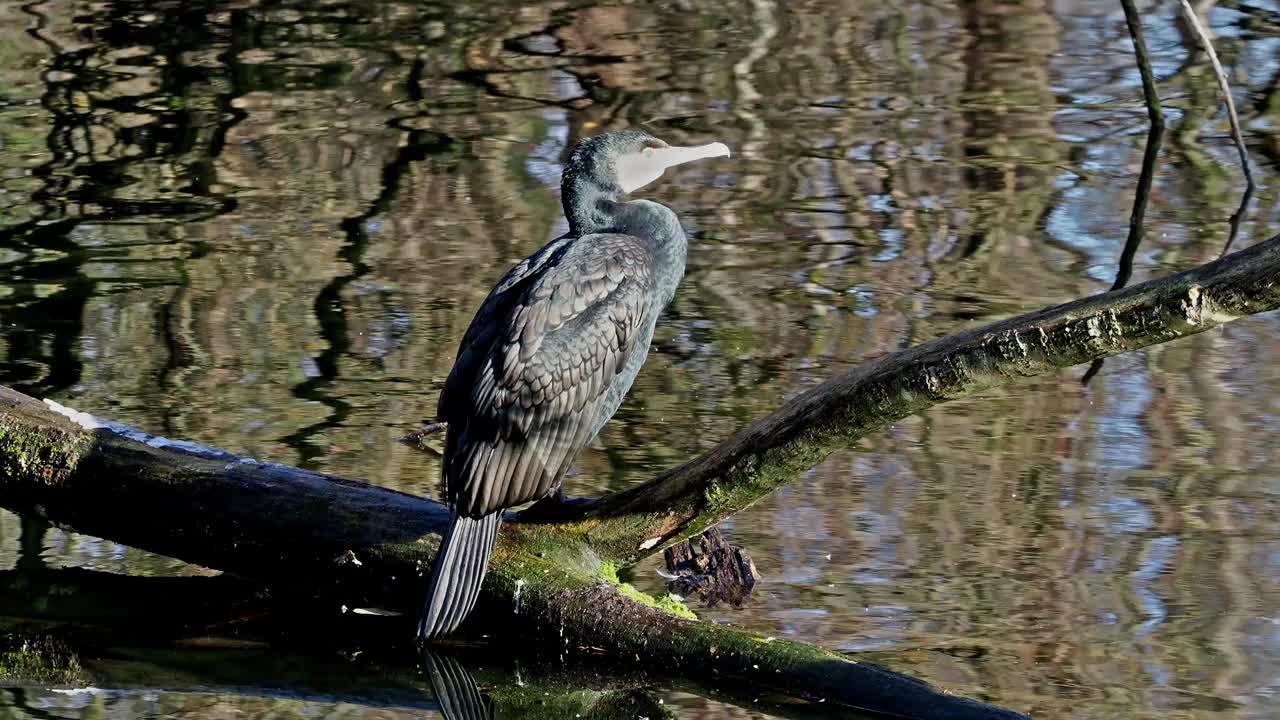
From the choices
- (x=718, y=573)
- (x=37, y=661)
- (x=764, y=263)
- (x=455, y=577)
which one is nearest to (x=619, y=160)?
(x=718, y=573)

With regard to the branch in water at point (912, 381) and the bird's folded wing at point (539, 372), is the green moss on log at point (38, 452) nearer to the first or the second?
the bird's folded wing at point (539, 372)

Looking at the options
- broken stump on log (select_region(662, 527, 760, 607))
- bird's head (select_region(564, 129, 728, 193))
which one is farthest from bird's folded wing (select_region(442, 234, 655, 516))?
broken stump on log (select_region(662, 527, 760, 607))

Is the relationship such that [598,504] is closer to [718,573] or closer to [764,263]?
[718,573]

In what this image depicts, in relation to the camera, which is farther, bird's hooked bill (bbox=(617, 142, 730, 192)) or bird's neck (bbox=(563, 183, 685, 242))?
bird's hooked bill (bbox=(617, 142, 730, 192))

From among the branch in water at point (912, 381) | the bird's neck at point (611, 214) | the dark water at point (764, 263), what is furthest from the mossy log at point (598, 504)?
the bird's neck at point (611, 214)

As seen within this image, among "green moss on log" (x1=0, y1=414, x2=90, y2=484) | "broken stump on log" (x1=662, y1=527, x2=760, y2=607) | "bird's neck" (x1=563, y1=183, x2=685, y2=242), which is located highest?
"bird's neck" (x1=563, y1=183, x2=685, y2=242)

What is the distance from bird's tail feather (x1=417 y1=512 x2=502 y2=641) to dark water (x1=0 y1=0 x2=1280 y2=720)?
11.1 inches

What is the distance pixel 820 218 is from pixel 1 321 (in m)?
3.52

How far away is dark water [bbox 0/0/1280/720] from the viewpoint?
450cm

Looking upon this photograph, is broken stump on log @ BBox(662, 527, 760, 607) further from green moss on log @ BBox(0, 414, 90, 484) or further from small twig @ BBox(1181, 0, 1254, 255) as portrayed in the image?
small twig @ BBox(1181, 0, 1254, 255)

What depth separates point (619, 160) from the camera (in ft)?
15.9

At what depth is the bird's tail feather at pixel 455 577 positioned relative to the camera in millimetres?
4102

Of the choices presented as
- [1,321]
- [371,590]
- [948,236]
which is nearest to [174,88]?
[1,321]

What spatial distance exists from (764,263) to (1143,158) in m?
2.40
